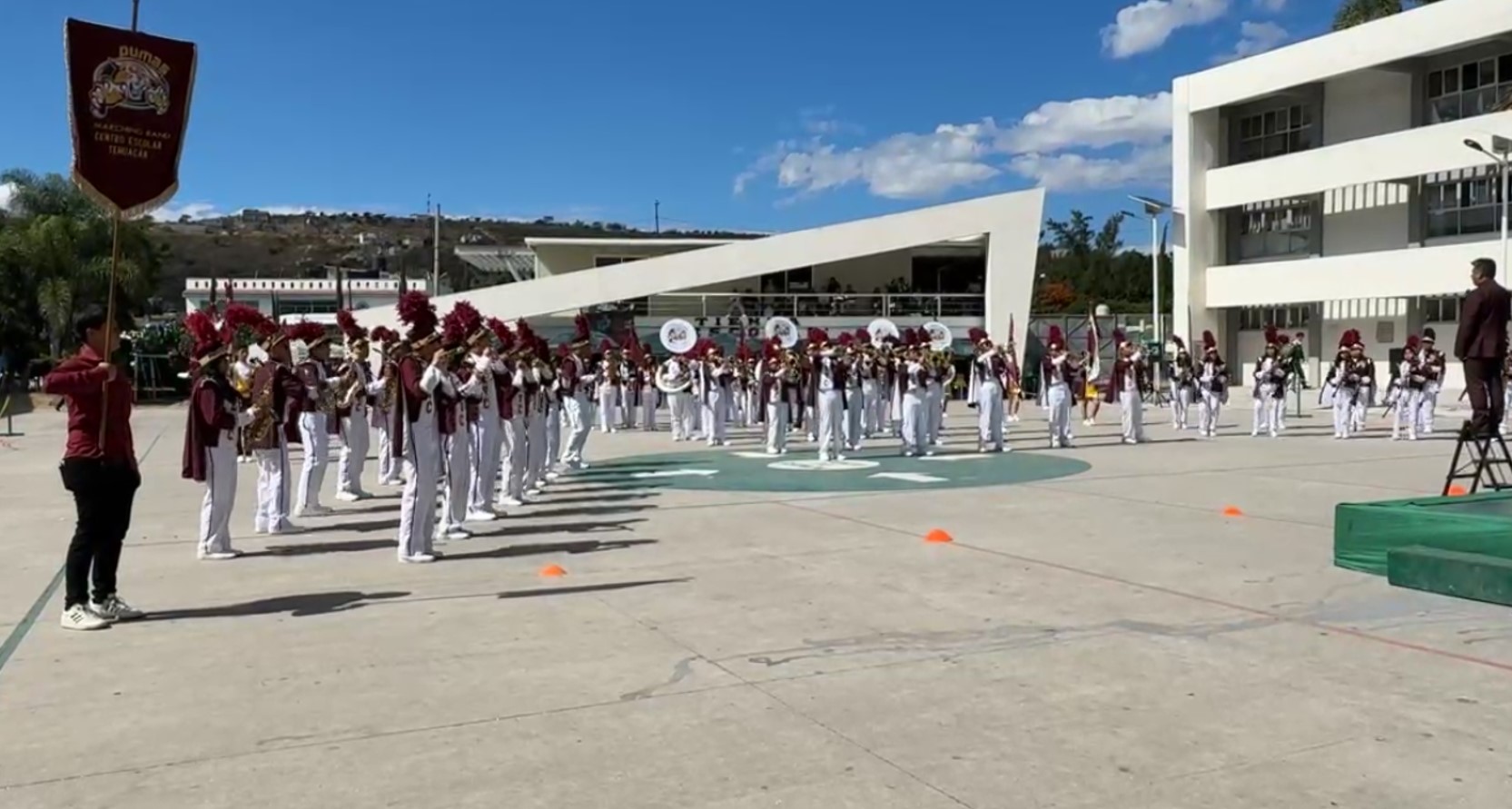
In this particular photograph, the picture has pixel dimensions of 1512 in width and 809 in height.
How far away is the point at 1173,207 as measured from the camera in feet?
151

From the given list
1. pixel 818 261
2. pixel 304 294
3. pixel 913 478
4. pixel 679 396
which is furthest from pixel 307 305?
pixel 913 478

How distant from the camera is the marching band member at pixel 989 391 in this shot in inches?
778

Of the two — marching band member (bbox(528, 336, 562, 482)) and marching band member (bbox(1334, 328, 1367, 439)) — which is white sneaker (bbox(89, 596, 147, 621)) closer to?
marching band member (bbox(528, 336, 562, 482))

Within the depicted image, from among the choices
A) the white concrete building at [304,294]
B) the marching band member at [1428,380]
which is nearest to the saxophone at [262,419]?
the marching band member at [1428,380]

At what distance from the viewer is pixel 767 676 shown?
627cm

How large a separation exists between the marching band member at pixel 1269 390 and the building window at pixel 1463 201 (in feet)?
53.9

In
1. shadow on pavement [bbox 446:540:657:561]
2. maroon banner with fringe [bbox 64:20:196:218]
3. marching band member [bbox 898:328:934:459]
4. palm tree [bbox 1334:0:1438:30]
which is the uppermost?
palm tree [bbox 1334:0:1438:30]

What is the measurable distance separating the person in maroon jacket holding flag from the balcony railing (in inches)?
1663

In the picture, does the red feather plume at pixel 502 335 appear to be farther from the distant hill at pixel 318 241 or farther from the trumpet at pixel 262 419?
the distant hill at pixel 318 241

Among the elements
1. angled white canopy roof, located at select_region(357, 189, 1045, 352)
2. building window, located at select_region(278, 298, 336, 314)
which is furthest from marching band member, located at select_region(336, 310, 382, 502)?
building window, located at select_region(278, 298, 336, 314)

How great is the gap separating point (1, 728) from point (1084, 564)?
7.21 m

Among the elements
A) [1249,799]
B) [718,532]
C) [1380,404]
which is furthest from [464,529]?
[1380,404]

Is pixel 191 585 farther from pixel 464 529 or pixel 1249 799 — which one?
pixel 1249 799

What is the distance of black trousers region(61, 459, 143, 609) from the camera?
7.48 metres
